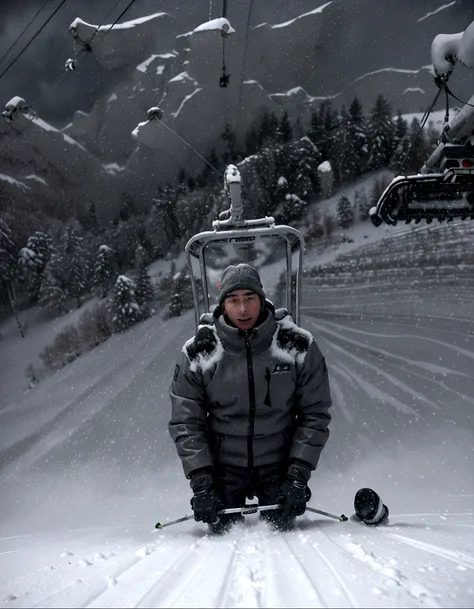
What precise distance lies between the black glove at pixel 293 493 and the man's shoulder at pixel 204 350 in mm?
610

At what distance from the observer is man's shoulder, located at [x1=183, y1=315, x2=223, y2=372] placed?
2010mm

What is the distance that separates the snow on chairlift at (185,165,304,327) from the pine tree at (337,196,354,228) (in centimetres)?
781

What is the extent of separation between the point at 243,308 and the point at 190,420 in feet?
1.86

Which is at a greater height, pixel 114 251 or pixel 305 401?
pixel 114 251

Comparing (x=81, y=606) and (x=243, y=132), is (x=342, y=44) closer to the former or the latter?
(x=243, y=132)

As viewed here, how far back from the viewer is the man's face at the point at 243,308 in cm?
197

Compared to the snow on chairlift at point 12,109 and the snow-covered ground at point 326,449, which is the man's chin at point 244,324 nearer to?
the snow-covered ground at point 326,449

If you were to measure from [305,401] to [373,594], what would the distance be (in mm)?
1052

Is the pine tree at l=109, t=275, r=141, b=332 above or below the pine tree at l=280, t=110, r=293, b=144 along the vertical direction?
below

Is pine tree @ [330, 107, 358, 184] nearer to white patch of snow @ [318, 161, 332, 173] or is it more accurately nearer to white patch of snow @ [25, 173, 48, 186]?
white patch of snow @ [318, 161, 332, 173]

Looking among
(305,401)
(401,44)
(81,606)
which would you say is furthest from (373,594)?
(401,44)

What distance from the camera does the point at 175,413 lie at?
2.04 meters

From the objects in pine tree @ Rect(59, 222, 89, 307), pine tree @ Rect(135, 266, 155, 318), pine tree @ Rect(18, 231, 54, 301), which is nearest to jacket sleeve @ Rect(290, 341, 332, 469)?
pine tree @ Rect(135, 266, 155, 318)

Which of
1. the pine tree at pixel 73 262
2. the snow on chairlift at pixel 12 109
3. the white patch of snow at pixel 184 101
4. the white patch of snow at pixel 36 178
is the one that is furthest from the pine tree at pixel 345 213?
the white patch of snow at pixel 36 178
